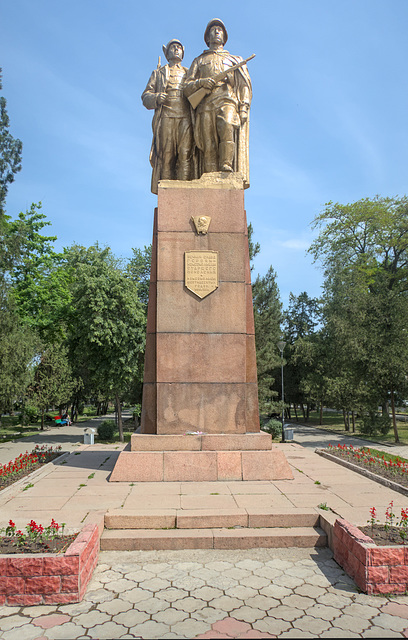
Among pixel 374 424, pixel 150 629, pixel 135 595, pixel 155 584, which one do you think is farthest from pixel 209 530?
pixel 374 424

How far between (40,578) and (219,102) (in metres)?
8.41

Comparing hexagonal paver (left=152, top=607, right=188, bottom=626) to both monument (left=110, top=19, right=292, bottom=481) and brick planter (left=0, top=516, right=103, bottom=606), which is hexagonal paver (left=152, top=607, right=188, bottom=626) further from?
monument (left=110, top=19, right=292, bottom=481)

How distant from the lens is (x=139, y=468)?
7.65 metres

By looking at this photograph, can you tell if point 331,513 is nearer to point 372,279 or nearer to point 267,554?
point 267,554

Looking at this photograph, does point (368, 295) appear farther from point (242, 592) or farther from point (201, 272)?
point (242, 592)

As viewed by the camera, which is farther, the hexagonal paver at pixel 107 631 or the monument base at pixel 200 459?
the monument base at pixel 200 459

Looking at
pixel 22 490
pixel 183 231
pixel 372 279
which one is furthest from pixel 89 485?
pixel 372 279

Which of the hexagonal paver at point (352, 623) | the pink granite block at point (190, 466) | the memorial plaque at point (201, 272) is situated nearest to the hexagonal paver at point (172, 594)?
the hexagonal paver at point (352, 623)

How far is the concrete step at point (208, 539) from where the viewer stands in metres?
5.29

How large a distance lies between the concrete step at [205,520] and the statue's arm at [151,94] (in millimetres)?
7624

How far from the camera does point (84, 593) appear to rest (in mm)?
4188

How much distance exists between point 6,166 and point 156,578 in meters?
23.4

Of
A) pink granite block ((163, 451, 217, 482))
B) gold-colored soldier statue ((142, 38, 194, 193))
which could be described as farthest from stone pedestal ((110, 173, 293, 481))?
gold-colored soldier statue ((142, 38, 194, 193))

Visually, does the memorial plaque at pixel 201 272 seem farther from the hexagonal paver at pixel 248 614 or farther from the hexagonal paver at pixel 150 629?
the hexagonal paver at pixel 150 629
